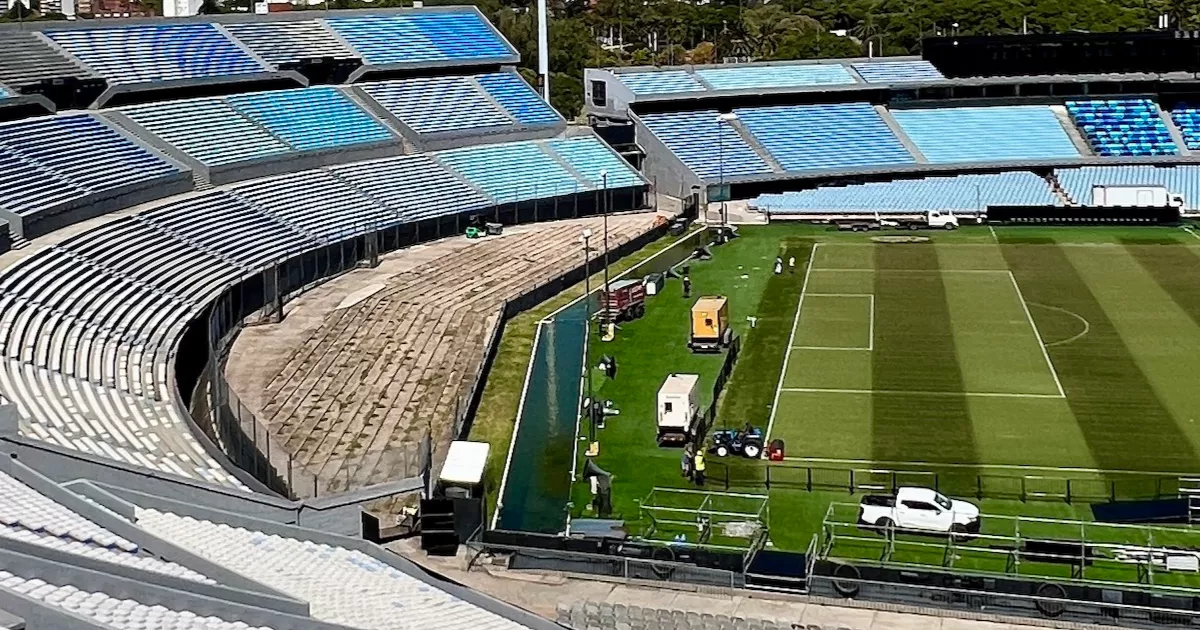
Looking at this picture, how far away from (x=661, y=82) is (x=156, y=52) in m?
27.1

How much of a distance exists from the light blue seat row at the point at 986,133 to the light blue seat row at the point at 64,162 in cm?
4099

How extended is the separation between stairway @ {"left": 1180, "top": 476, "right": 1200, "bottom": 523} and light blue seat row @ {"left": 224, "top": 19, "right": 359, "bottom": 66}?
50.5 metres

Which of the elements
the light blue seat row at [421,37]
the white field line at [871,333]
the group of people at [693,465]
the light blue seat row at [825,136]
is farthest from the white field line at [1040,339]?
the light blue seat row at [421,37]

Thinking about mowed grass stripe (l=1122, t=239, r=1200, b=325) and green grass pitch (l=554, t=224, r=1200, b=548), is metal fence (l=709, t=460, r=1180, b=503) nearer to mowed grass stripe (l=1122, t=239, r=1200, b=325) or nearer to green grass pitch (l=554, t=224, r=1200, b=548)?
green grass pitch (l=554, t=224, r=1200, b=548)

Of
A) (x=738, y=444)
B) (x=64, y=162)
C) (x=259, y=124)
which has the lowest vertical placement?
(x=738, y=444)

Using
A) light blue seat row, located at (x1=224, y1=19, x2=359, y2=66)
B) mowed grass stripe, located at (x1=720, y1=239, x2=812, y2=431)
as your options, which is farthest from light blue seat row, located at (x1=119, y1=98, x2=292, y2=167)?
mowed grass stripe, located at (x1=720, y1=239, x2=812, y2=431)

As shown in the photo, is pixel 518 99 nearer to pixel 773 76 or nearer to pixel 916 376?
pixel 773 76

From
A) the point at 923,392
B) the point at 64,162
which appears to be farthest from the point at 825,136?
the point at 923,392

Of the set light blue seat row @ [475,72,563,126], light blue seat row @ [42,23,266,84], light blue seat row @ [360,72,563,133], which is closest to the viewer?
light blue seat row @ [42,23,266,84]

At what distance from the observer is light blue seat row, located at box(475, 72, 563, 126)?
3046 inches

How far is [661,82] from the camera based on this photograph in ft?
268

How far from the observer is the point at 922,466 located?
31.9m

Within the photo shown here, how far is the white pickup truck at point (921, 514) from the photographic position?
27.7 m

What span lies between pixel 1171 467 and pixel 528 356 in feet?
59.5
